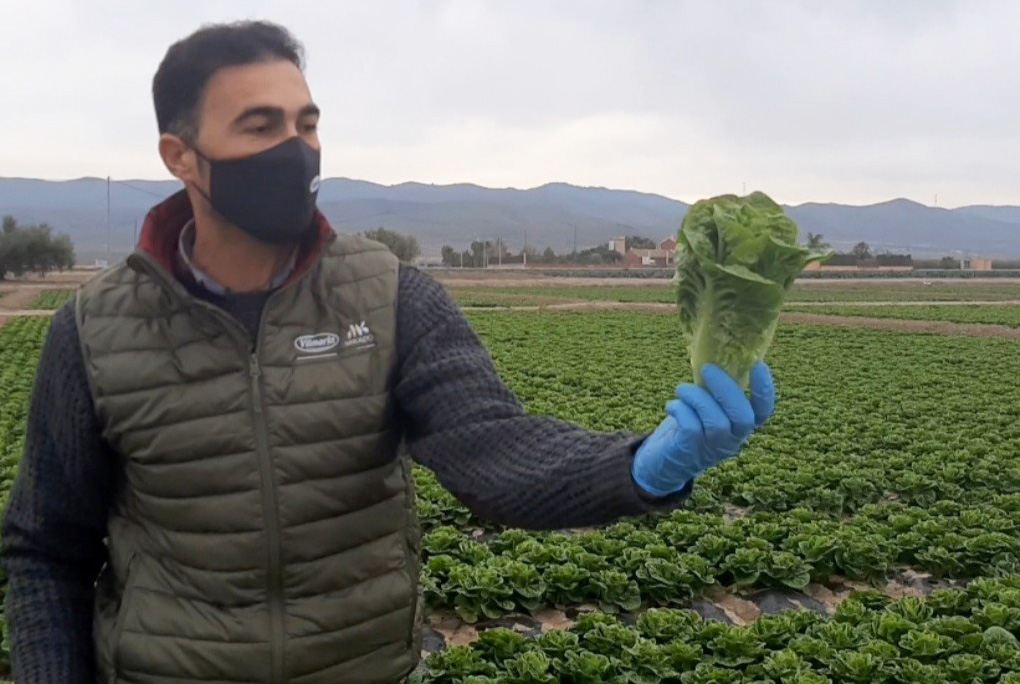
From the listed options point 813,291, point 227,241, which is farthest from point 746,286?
point 813,291

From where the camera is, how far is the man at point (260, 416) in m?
2.11

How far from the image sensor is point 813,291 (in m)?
53.4

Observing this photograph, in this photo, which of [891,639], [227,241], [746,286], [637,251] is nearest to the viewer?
[746,286]

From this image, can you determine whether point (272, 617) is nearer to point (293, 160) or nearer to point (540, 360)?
point (293, 160)

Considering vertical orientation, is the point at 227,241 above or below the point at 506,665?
above

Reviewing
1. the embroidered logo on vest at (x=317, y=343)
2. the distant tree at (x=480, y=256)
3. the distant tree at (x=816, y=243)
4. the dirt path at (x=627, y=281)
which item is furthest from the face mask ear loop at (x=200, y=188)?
the distant tree at (x=480, y=256)

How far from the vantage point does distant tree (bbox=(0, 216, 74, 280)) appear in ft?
194

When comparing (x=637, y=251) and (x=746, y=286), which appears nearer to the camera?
(x=746, y=286)

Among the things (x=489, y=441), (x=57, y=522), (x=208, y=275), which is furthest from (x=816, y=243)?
(x=57, y=522)

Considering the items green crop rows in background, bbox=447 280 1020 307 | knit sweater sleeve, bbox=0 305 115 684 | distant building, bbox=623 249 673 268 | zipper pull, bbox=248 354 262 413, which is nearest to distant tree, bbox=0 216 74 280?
green crop rows in background, bbox=447 280 1020 307

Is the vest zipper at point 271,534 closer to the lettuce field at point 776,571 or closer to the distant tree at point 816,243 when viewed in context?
the distant tree at point 816,243

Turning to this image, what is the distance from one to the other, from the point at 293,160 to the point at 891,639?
15.8ft

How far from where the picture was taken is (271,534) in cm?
211

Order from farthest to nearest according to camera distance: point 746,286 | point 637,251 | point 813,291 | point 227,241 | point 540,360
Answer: point 637,251, point 813,291, point 540,360, point 227,241, point 746,286
